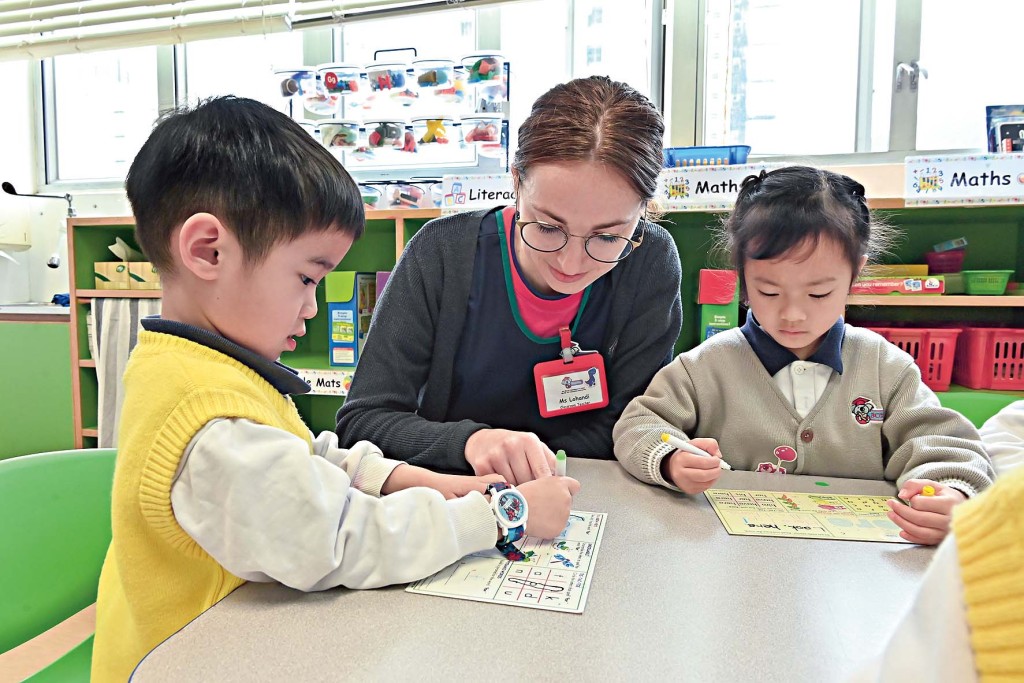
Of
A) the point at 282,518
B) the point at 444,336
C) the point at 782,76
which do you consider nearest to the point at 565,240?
the point at 444,336

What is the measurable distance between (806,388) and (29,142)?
3895 mm

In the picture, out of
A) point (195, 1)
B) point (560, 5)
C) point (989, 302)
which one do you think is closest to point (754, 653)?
point (989, 302)

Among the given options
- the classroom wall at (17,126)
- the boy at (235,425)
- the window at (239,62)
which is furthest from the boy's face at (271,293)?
the classroom wall at (17,126)

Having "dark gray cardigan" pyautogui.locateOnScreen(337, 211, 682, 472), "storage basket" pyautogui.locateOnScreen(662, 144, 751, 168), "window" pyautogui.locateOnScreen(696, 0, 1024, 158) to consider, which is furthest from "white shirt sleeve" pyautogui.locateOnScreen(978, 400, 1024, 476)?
"window" pyautogui.locateOnScreen(696, 0, 1024, 158)

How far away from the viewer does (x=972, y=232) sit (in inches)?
83.4

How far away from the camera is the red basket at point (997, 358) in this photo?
1.84 meters

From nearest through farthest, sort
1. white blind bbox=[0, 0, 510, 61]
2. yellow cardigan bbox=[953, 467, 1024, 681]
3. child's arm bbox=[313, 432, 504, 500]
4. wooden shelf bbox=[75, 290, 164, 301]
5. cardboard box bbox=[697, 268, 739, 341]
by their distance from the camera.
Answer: yellow cardigan bbox=[953, 467, 1024, 681], child's arm bbox=[313, 432, 504, 500], cardboard box bbox=[697, 268, 739, 341], wooden shelf bbox=[75, 290, 164, 301], white blind bbox=[0, 0, 510, 61]

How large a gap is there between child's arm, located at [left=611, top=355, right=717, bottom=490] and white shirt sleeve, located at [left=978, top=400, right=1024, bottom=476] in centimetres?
42

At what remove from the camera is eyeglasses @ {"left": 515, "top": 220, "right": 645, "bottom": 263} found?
96 centimetres

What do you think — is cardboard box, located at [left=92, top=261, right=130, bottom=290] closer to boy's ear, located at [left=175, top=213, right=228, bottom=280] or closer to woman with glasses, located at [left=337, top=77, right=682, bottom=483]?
woman with glasses, located at [left=337, top=77, right=682, bottom=483]

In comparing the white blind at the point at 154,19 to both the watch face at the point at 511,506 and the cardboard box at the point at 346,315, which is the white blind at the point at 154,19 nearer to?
the cardboard box at the point at 346,315

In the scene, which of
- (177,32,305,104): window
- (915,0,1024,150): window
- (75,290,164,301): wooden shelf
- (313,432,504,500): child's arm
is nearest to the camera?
(313,432,504,500): child's arm

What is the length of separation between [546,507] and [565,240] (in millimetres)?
443

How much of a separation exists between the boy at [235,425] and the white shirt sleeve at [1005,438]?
0.64 m
